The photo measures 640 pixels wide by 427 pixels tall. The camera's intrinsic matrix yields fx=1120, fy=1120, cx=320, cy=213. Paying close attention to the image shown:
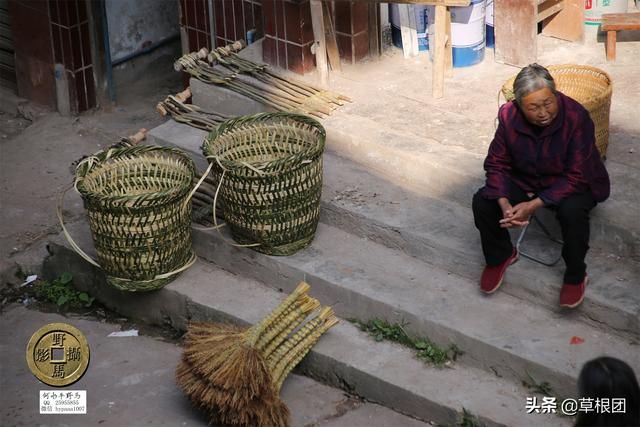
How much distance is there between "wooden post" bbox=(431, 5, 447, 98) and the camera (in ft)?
22.6

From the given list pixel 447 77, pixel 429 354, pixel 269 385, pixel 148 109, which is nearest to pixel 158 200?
pixel 269 385

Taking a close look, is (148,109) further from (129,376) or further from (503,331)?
(503,331)

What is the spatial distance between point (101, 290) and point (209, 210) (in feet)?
2.65

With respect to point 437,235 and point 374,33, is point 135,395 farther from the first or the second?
point 374,33

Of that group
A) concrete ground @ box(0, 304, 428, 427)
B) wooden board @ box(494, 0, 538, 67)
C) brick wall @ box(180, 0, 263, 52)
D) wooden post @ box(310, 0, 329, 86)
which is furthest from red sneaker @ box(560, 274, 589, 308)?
brick wall @ box(180, 0, 263, 52)

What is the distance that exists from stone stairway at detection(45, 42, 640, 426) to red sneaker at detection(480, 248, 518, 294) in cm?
6

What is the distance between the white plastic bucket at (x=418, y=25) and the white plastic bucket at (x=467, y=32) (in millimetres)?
107

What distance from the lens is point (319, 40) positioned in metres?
7.42

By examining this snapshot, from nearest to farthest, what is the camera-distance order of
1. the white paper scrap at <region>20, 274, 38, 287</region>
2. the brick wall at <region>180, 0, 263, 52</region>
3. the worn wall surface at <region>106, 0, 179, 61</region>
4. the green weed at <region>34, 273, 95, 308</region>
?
the green weed at <region>34, 273, 95, 308</region> < the white paper scrap at <region>20, 274, 38, 287</region> < the brick wall at <region>180, 0, 263, 52</region> < the worn wall surface at <region>106, 0, 179, 61</region>

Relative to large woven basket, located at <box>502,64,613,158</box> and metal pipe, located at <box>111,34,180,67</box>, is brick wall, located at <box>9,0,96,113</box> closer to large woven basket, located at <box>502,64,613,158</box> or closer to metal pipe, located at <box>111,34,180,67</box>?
metal pipe, located at <box>111,34,180,67</box>

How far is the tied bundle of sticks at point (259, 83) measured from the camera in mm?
7289

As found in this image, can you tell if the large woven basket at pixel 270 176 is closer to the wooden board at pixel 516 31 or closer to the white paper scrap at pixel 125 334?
the white paper scrap at pixel 125 334

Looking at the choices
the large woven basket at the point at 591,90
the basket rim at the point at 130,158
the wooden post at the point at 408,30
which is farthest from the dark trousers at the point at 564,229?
the wooden post at the point at 408,30

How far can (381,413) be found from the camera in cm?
556
